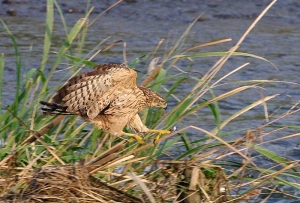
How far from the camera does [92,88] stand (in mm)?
4012

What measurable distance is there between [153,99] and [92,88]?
42 cm

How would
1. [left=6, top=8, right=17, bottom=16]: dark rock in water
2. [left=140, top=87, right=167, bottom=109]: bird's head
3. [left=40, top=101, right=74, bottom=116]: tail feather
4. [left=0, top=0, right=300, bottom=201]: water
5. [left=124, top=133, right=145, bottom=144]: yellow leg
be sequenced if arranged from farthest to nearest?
[left=6, top=8, right=17, bottom=16]: dark rock in water < [left=0, top=0, right=300, bottom=201]: water < [left=140, top=87, right=167, bottom=109]: bird's head < [left=124, top=133, right=145, bottom=144]: yellow leg < [left=40, top=101, right=74, bottom=116]: tail feather

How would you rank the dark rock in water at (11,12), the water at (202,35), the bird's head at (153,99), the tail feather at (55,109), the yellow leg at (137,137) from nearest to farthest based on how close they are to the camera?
the tail feather at (55,109)
the yellow leg at (137,137)
the bird's head at (153,99)
the water at (202,35)
the dark rock in water at (11,12)

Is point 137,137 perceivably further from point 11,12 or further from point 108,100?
point 11,12

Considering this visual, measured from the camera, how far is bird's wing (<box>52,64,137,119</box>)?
3.97 m

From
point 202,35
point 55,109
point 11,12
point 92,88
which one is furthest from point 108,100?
point 11,12

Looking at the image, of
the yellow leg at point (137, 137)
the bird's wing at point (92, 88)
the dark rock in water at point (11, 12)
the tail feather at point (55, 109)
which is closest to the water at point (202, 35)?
the dark rock in water at point (11, 12)

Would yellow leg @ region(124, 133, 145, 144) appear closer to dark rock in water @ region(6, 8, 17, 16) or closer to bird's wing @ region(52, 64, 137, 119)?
bird's wing @ region(52, 64, 137, 119)

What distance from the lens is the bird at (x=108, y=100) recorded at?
3971 mm

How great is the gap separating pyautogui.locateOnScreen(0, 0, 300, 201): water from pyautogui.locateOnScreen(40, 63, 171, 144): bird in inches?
64.6

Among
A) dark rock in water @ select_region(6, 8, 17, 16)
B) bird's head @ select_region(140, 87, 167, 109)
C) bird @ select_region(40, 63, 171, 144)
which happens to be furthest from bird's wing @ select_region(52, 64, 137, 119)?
dark rock in water @ select_region(6, 8, 17, 16)

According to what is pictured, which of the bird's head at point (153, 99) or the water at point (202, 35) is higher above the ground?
the bird's head at point (153, 99)

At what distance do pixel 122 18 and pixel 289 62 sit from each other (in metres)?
2.93

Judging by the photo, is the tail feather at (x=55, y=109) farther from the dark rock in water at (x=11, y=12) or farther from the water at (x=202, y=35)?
the dark rock in water at (x=11, y=12)
